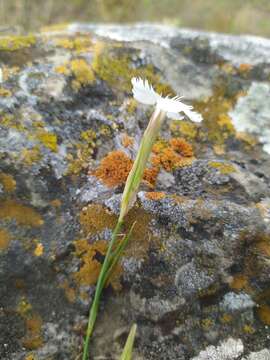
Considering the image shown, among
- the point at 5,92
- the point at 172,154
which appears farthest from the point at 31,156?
the point at 172,154

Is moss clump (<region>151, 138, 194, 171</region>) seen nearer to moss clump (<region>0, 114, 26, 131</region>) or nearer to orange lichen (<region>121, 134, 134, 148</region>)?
orange lichen (<region>121, 134, 134, 148</region>)

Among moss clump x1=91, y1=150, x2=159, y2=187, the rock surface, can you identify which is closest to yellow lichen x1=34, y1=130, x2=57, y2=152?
the rock surface

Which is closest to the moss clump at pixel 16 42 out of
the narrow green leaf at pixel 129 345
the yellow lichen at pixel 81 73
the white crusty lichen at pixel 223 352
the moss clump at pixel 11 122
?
the yellow lichen at pixel 81 73

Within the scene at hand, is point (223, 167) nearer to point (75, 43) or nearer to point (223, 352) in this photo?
point (223, 352)

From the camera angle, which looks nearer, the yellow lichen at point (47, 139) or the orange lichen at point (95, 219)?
the orange lichen at point (95, 219)

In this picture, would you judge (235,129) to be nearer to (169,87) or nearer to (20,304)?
(169,87)

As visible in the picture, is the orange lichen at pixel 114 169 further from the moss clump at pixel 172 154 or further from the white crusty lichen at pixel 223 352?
the white crusty lichen at pixel 223 352

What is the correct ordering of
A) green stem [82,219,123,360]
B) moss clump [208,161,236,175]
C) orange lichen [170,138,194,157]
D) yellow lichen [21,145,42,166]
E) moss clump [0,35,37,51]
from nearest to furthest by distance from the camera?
1. green stem [82,219,123,360]
2. yellow lichen [21,145,42,166]
3. moss clump [208,161,236,175]
4. orange lichen [170,138,194,157]
5. moss clump [0,35,37,51]

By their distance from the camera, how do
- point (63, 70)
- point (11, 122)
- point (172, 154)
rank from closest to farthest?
point (11, 122)
point (172, 154)
point (63, 70)
